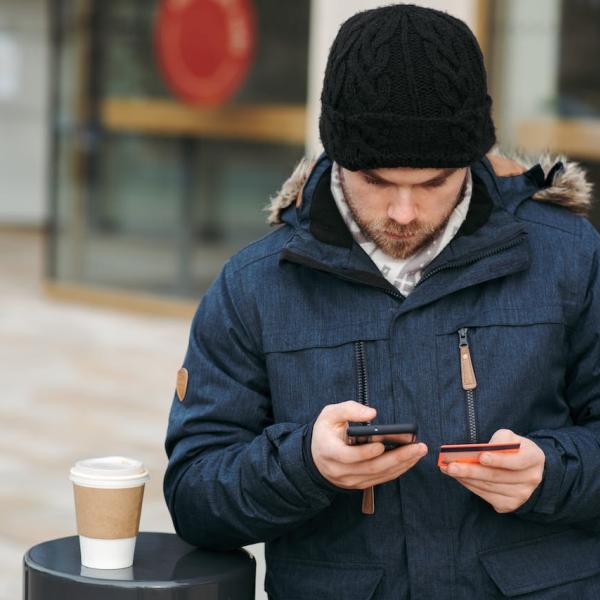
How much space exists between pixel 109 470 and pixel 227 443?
210 mm

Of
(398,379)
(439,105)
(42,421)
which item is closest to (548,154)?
(439,105)

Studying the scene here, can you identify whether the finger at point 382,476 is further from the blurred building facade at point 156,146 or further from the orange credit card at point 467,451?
the blurred building facade at point 156,146

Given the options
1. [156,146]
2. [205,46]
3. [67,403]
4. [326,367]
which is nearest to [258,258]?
[326,367]

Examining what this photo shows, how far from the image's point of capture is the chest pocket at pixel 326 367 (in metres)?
2.34

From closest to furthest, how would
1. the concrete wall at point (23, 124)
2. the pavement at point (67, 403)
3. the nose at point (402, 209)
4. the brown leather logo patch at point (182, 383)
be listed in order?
the nose at point (402, 209), the brown leather logo patch at point (182, 383), the pavement at point (67, 403), the concrete wall at point (23, 124)

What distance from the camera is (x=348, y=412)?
212 cm

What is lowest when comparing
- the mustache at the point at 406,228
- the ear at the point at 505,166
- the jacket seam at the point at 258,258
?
the jacket seam at the point at 258,258

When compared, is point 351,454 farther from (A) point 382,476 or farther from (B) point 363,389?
(B) point 363,389

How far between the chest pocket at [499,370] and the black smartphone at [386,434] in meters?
0.23

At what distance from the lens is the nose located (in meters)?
2.28

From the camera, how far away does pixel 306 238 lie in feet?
7.91

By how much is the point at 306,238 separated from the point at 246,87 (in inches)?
306

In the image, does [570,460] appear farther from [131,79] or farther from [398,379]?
[131,79]

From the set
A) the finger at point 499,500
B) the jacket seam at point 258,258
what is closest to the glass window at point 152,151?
the jacket seam at point 258,258
